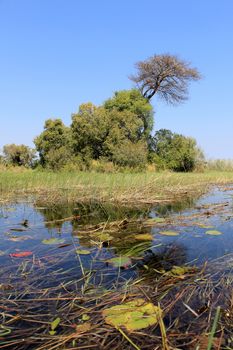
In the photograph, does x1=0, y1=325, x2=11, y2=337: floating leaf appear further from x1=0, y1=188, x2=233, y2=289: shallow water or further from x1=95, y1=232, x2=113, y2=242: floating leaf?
x1=95, y1=232, x2=113, y2=242: floating leaf

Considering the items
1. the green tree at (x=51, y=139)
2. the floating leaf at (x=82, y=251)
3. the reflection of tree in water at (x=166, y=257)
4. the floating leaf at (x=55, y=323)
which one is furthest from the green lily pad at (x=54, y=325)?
the green tree at (x=51, y=139)

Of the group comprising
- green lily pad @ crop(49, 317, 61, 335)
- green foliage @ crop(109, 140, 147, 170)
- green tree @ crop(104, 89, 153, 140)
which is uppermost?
green tree @ crop(104, 89, 153, 140)

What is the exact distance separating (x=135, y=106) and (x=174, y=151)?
4.03 m

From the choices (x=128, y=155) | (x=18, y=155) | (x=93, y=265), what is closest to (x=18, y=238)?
(x=93, y=265)

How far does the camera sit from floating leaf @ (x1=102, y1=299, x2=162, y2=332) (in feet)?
4.56

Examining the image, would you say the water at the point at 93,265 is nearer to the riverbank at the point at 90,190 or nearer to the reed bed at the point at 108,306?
the reed bed at the point at 108,306

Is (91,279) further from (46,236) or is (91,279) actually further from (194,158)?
(194,158)

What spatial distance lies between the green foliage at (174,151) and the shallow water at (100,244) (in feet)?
51.4

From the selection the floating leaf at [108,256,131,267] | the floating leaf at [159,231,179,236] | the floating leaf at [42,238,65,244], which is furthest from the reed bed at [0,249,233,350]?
the floating leaf at [159,231,179,236]

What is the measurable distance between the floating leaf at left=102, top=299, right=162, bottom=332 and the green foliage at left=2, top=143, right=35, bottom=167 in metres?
23.8

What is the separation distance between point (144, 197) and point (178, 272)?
479 cm

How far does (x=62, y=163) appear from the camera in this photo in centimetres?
1741

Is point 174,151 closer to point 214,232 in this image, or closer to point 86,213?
point 86,213

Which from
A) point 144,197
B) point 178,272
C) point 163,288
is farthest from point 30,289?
point 144,197
